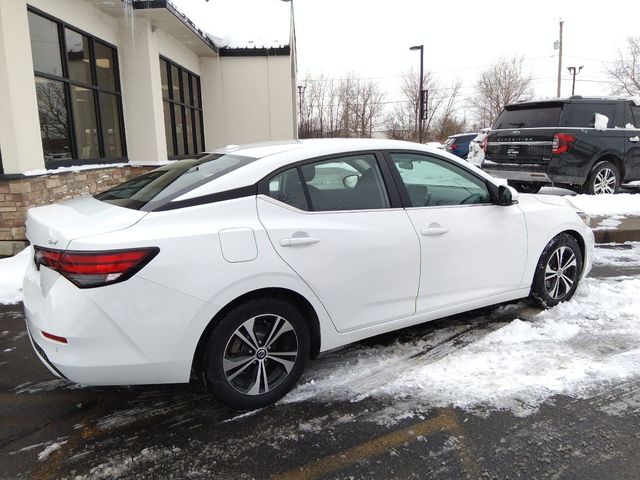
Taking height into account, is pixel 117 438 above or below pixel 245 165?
below

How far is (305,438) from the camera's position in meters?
2.73

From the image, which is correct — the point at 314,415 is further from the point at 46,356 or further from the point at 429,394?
the point at 46,356

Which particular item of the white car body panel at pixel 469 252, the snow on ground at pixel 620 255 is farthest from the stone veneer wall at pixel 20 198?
the snow on ground at pixel 620 255

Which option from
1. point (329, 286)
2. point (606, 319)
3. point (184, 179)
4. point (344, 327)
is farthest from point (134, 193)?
point (606, 319)

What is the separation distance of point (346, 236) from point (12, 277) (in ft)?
14.4

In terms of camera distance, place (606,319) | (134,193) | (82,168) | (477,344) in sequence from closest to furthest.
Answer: (134,193) → (477,344) → (606,319) → (82,168)

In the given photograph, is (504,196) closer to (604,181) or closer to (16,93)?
(16,93)

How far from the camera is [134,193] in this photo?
3172 millimetres

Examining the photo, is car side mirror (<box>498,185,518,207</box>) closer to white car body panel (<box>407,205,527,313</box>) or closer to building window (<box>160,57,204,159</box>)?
white car body panel (<box>407,205,527,313</box>)

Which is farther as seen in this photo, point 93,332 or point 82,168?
point 82,168

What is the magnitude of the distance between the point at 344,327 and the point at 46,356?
1711mm

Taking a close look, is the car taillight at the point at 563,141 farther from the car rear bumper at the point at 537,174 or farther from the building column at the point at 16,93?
the building column at the point at 16,93

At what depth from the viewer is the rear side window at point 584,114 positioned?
30.3 feet

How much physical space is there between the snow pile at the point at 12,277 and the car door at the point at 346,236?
122 inches
